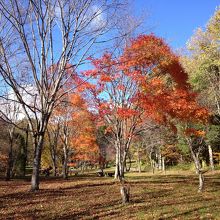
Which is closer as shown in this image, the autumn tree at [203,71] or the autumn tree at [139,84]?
the autumn tree at [139,84]

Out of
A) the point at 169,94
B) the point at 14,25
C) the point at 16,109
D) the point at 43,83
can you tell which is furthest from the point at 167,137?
the point at 14,25

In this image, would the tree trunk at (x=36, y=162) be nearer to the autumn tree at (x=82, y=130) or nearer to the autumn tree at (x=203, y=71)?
the autumn tree at (x=82, y=130)

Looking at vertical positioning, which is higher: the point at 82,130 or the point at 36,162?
the point at 82,130

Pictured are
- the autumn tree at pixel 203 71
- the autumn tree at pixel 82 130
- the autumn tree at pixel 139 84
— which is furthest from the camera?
the autumn tree at pixel 82 130

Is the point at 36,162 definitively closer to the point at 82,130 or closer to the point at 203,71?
the point at 203,71

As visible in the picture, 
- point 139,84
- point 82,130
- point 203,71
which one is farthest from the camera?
point 82,130

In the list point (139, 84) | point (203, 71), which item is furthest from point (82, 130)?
point (139, 84)

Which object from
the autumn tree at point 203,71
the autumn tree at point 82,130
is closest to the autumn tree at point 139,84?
the autumn tree at point 203,71

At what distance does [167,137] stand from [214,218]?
30.1 m

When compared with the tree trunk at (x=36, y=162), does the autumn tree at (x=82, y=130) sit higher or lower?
higher

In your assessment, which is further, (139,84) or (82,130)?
(82,130)

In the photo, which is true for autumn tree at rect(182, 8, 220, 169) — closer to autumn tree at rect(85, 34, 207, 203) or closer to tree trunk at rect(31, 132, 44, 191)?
autumn tree at rect(85, 34, 207, 203)

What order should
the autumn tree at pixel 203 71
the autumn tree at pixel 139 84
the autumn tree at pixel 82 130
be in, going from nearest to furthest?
the autumn tree at pixel 139 84 → the autumn tree at pixel 203 71 → the autumn tree at pixel 82 130

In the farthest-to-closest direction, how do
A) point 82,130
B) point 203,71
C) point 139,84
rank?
Result: 1. point 82,130
2. point 203,71
3. point 139,84
